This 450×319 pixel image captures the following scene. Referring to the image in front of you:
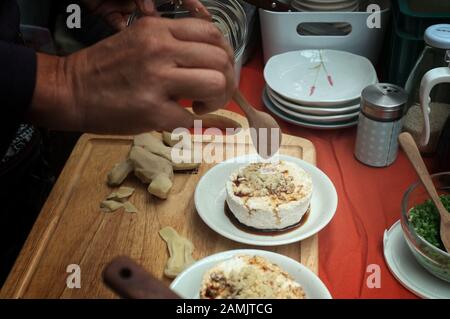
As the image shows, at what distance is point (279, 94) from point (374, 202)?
0.37 m

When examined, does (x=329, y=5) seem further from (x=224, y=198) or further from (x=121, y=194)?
(x=121, y=194)

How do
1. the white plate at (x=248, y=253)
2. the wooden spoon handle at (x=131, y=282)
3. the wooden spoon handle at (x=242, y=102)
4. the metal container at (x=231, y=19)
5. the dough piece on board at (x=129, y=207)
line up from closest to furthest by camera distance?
the wooden spoon handle at (x=131, y=282) → the white plate at (x=248, y=253) → the wooden spoon handle at (x=242, y=102) → the dough piece on board at (x=129, y=207) → the metal container at (x=231, y=19)

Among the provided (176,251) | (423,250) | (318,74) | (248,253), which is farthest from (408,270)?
(318,74)

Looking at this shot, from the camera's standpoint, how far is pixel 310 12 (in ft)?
4.61

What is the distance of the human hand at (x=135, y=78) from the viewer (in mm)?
731

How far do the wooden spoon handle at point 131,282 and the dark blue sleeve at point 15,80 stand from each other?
322 mm

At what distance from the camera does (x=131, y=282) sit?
0.52m

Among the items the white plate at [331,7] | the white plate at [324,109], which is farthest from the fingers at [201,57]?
the white plate at [331,7]

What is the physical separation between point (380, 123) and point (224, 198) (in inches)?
14.6

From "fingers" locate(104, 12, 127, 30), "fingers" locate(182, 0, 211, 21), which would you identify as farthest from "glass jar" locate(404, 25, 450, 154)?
"fingers" locate(104, 12, 127, 30)

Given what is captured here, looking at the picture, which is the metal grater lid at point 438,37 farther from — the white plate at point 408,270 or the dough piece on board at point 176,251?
the dough piece on board at point 176,251

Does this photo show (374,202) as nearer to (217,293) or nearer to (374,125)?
(374,125)

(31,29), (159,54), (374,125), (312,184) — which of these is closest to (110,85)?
(159,54)

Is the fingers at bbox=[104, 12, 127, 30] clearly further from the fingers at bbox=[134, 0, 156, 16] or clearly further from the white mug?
the white mug
